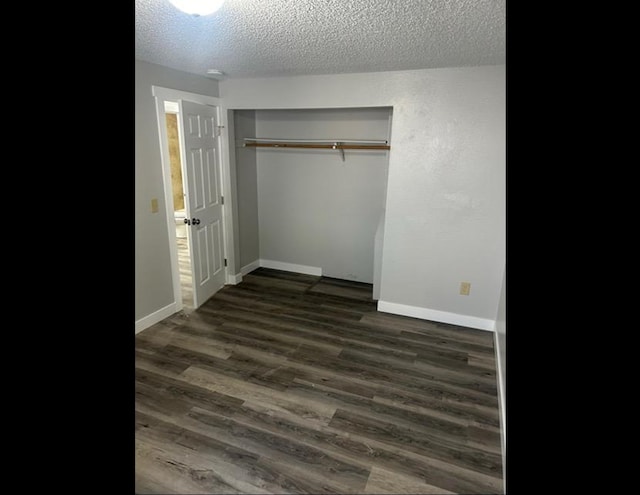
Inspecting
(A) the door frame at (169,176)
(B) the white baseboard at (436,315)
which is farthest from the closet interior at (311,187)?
(B) the white baseboard at (436,315)

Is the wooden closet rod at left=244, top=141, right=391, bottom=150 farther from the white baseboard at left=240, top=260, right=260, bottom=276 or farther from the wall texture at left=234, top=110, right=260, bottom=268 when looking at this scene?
the white baseboard at left=240, top=260, right=260, bottom=276

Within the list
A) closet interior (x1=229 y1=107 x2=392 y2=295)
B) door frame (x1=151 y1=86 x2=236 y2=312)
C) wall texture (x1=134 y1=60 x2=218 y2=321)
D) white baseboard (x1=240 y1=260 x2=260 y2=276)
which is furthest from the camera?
white baseboard (x1=240 y1=260 x2=260 y2=276)

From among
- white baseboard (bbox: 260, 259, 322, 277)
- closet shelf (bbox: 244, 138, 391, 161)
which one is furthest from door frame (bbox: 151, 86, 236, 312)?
white baseboard (bbox: 260, 259, 322, 277)

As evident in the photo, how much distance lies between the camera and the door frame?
312 cm

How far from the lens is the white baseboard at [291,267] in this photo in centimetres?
471

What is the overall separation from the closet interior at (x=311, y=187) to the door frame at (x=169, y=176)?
0.47ft

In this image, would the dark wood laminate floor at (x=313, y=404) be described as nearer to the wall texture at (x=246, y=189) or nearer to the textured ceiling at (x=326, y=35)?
the wall texture at (x=246, y=189)

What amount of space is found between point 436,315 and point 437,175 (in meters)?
1.32

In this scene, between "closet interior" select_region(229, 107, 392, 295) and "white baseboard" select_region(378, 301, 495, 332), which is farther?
"closet interior" select_region(229, 107, 392, 295)

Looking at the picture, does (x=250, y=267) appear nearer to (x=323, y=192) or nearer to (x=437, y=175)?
(x=323, y=192)

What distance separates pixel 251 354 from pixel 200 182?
174cm

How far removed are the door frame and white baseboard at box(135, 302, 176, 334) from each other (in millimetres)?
71
